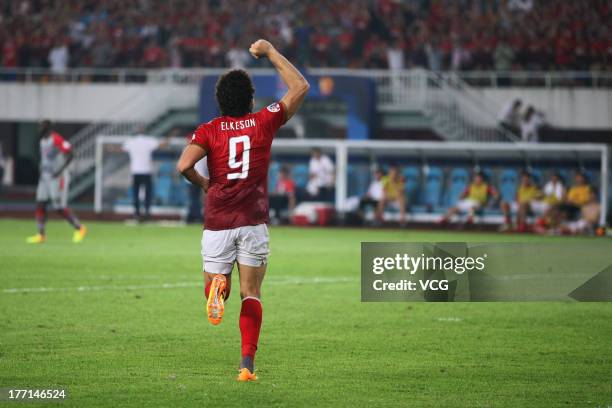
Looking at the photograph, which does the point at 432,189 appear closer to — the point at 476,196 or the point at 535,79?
the point at 476,196

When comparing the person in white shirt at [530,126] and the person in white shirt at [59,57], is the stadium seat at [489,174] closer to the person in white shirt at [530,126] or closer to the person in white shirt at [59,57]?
the person in white shirt at [530,126]

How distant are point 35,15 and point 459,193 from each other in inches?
691

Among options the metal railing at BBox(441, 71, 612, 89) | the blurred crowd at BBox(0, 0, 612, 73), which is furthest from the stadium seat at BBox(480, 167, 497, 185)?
the blurred crowd at BBox(0, 0, 612, 73)

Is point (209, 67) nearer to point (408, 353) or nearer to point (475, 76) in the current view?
point (475, 76)

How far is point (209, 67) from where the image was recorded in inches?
1507

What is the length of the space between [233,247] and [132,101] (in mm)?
29906

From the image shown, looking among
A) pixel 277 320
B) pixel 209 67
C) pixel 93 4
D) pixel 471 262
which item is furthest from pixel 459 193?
pixel 471 262

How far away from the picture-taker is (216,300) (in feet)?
26.8

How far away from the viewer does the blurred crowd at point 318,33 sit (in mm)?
35500

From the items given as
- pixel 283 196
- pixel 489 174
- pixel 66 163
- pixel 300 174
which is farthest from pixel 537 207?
pixel 66 163

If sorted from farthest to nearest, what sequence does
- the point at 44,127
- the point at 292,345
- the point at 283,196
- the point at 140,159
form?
the point at 283,196 → the point at 140,159 → the point at 44,127 → the point at 292,345

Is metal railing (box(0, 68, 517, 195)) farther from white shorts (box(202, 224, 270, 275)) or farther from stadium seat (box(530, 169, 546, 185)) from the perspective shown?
white shorts (box(202, 224, 270, 275))

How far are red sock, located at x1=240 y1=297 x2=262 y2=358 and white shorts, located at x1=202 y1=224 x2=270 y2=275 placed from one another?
0.92ft

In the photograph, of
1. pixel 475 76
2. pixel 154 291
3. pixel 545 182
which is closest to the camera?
pixel 154 291
